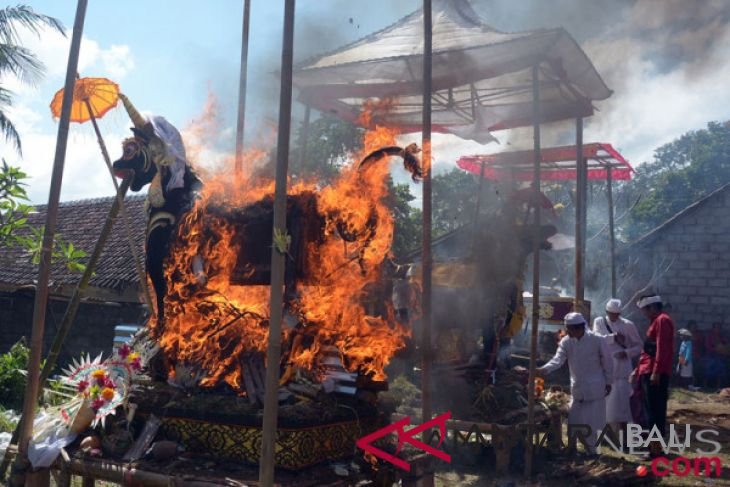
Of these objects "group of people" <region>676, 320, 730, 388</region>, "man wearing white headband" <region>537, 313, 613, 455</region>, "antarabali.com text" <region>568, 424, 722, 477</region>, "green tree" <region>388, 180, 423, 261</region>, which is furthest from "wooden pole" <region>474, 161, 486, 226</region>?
"group of people" <region>676, 320, 730, 388</region>

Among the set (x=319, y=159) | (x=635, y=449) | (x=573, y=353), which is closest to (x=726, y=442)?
(x=635, y=449)

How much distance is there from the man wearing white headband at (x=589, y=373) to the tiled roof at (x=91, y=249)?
895 cm

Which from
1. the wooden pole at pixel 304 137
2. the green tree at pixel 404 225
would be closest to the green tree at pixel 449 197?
the green tree at pixel 404 225

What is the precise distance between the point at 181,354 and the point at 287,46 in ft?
11.2

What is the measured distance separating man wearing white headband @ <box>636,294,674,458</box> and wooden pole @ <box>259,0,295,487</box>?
6505 millimetres

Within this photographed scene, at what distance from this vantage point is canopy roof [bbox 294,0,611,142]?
874cm

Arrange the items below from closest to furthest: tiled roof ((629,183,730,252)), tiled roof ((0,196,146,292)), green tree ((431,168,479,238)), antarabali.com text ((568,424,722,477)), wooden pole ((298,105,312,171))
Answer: antarabali.com text ((568,424,722,477)), wooden pole ((298,105,312,171)), tiled roof ((0,196,146,292)), tiled roof ((629,183,730,252)), green tree ((431,168,479,238))

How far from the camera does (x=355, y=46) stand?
10469 mm

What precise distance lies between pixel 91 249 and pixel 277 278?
1380 cm

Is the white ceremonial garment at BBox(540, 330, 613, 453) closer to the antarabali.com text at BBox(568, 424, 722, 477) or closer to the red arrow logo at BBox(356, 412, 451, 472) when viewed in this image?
the antarabali.com text at BBox(568, 424, 722, 477)

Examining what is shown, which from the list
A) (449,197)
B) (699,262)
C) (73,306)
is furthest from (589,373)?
(449,197)

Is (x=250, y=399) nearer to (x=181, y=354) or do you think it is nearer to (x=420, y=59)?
(x=181, y=354)

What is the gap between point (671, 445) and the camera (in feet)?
32.6

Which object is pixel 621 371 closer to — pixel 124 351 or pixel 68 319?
pixel 124 351
